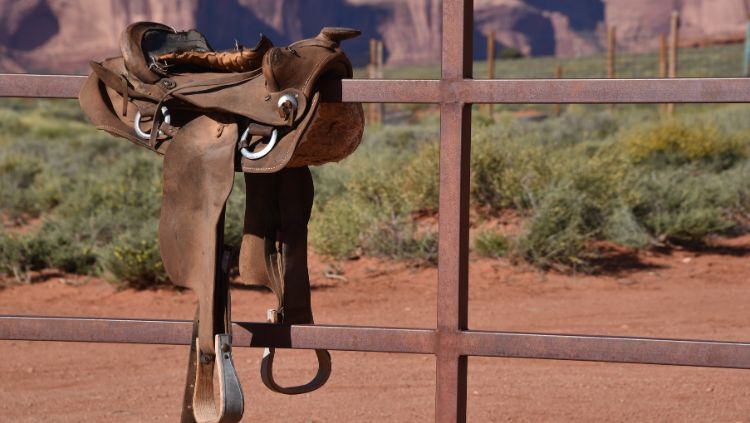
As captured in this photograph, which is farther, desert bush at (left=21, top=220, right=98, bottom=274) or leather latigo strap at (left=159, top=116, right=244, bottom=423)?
desert bush at (left=21, top=220, right=98, bottom=274)

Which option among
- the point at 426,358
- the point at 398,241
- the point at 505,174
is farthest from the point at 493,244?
the point at 426,358

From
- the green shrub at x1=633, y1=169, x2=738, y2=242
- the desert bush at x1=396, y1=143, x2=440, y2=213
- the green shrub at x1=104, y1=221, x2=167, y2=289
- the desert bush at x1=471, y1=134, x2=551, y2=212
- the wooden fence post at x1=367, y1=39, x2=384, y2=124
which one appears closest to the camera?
the green shrub at x1=104, y1=221, x2=167, y2=289

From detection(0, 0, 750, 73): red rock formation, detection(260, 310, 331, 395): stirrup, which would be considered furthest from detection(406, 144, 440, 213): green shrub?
detection(0, 0, 750, 73): red rock formation

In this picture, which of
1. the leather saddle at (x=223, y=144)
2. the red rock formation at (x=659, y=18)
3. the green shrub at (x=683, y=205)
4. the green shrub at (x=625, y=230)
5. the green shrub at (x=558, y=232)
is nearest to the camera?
the leather saddle at (x=223, y=144)

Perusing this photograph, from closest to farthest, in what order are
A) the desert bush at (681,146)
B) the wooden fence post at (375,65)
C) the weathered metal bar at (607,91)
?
the weathered metal bar at (607,91), the desert bush at (681,146), the wooden fence post at (375,65)

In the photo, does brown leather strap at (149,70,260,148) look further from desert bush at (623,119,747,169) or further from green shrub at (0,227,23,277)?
desert bush at (623,119,747,169)

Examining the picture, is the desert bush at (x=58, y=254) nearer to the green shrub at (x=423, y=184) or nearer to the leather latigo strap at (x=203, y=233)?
the green shrub at (x=423, y=184)

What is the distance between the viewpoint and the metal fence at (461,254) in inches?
86.8

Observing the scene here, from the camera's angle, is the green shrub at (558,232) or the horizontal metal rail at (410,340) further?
the green shrub at (558,232)

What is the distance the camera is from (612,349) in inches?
88.3

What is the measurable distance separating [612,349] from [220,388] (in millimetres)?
848

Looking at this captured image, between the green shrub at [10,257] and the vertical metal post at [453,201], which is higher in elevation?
the vertical metal post at [453,201]

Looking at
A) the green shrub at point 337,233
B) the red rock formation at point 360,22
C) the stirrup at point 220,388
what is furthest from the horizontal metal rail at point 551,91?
the red rock formation at point 360,22

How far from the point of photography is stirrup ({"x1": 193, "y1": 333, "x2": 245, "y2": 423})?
2.28 metres
